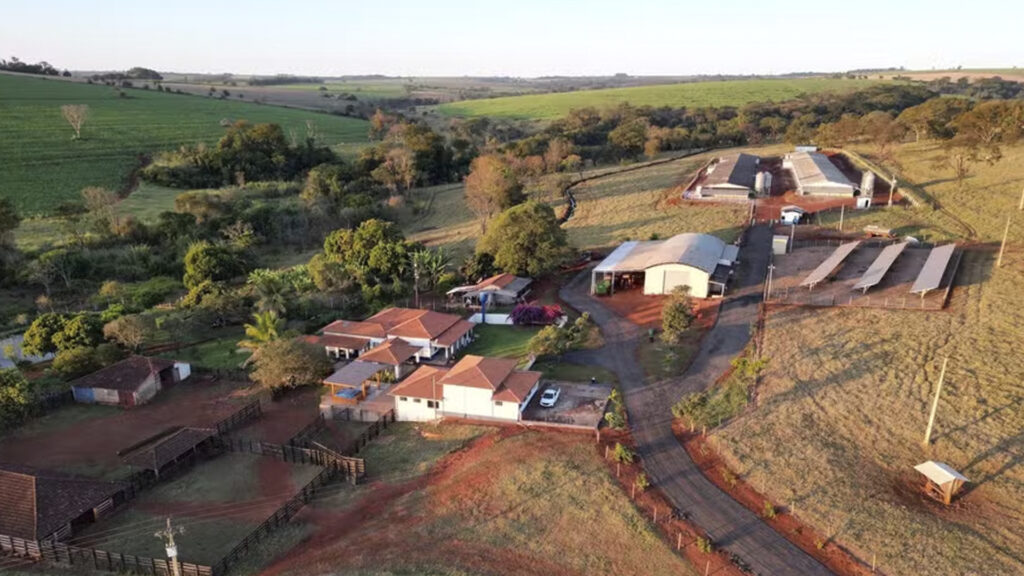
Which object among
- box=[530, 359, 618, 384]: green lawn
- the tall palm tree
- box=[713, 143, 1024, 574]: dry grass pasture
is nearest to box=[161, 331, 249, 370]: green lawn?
the tall palm tree

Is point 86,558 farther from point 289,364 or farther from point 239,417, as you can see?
point 289,364

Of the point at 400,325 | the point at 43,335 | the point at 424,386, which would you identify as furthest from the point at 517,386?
the point at 43,335

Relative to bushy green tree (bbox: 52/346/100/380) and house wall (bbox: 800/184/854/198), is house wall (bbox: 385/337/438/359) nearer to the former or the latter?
bushy green tree (bbox: 52/346/100/380)

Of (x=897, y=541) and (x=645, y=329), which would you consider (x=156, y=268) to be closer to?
(x=645, y=329)

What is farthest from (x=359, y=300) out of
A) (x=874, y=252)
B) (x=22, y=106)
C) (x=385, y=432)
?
(x=22, y=106)

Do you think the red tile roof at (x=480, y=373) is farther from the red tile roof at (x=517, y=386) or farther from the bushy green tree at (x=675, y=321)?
the bushy green tree at (x=675, y=321)

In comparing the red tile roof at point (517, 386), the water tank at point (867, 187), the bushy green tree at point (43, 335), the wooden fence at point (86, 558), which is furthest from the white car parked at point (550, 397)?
the water tank at point (867, 187)

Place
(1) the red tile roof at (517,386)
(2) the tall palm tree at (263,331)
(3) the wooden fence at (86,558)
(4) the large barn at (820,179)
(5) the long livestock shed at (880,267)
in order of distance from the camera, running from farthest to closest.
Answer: (4) the large barn at (820,179) < (5) the long livestock shed at (880,267) < (2) the tall palm tree at (263,331) < (1) the red tile roof at (517,386) < (3) the wooden fence at (86,558)
